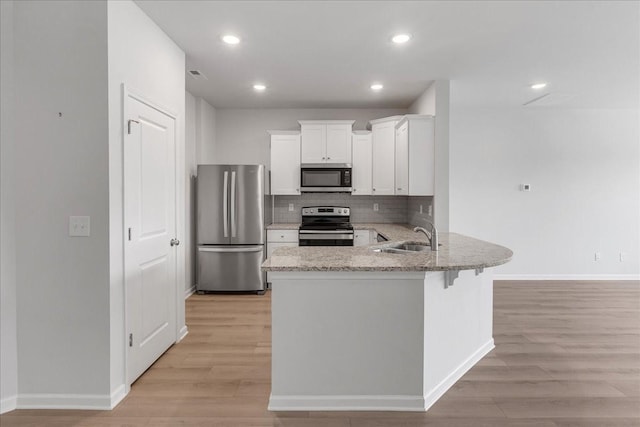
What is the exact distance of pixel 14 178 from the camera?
2.38 metres

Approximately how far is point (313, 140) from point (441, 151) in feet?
5.96

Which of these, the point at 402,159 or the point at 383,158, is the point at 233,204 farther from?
the point at 402,159

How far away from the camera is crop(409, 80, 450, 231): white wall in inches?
179

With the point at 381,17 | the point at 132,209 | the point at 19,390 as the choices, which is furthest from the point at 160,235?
the point at 381,17

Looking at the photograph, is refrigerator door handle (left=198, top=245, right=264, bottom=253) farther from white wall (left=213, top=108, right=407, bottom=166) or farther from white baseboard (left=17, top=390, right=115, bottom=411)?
white baseboard (left=17, top=390, right=115, bottom=411)

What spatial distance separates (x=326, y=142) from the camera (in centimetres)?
561

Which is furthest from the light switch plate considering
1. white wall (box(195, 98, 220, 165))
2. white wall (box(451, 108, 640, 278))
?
white wall (box(451, 108, 640, 278))

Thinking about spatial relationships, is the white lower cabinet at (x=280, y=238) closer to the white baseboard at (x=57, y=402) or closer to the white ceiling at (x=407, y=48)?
the white ceiling at (x=407, y=48)

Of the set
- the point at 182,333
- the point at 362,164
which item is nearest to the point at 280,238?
the point at 362,164

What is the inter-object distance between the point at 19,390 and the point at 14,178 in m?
1.26

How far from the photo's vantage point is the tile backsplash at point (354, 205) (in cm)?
605

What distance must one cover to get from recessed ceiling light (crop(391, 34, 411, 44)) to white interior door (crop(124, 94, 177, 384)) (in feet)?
6.49

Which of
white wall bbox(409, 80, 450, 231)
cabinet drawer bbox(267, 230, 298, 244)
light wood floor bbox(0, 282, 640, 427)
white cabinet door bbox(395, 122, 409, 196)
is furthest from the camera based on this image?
cabinet drawer bbox(267, 230, 298, 244)

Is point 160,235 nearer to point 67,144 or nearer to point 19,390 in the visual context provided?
point 67,144
